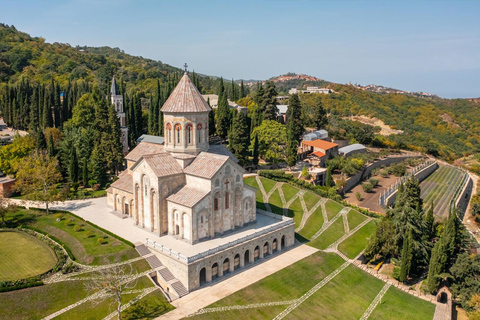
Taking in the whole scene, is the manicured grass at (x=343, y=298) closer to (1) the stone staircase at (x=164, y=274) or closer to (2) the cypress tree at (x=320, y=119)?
(1) the stone staircase at (x=164, y=274)

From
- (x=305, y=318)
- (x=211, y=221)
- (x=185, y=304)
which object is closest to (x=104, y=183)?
(x=211, y=221)

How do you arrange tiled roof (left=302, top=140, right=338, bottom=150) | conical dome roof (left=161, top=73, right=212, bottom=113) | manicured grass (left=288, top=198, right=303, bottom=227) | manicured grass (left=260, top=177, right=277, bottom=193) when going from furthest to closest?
tiled roof (left=302, top=140, right=338, bottom=150) → manicured grass (left=260, top=177, right=277, bottom=193) → manicured grass (left=288, top=198, right=303, bottom=227) → conical dome roof (left=161, top=73, right=212, bottom=113)

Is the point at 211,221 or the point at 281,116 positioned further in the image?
the point at 281,116

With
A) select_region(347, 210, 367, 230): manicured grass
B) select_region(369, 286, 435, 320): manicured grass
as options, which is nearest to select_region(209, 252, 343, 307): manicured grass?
select_region(369, 286, 435, 320): manicured grass

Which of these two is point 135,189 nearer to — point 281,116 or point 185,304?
point 185,304

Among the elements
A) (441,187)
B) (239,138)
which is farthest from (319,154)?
(441,187)

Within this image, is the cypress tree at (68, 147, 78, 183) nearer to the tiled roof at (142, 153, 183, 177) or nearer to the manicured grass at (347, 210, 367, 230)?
the tiled roof at (142, 153, 183, 177)
